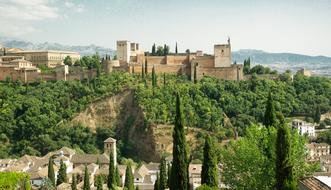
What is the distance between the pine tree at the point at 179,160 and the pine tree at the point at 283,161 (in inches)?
306

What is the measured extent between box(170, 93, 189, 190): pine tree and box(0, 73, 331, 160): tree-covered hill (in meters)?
38.7

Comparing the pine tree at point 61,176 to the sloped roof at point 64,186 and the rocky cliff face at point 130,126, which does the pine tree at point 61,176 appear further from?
the rocky cliff face at point 130,126

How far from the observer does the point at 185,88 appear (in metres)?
68.9

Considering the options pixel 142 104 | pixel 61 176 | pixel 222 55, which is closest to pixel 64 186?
pixel 61 176

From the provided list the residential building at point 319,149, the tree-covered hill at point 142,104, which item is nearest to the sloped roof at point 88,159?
the tree-covered hill at point 142,104

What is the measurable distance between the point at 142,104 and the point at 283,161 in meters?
51.9

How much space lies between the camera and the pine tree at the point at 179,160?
24094mm

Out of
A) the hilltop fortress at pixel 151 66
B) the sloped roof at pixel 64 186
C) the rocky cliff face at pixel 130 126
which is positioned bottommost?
the sloped roof at pixel 64 186

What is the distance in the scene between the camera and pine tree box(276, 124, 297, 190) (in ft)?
55.4

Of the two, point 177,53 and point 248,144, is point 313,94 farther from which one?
point 248,144

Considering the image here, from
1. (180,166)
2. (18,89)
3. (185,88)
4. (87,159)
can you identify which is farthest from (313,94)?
(180,166)

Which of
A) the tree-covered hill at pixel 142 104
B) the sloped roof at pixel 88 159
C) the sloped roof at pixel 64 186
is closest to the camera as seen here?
the sloped roof at pixel 64 186

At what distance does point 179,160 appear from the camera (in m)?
24.2

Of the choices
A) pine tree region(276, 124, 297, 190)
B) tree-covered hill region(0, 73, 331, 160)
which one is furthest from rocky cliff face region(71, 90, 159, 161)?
pine tree region(276, 124, 297, 190)
